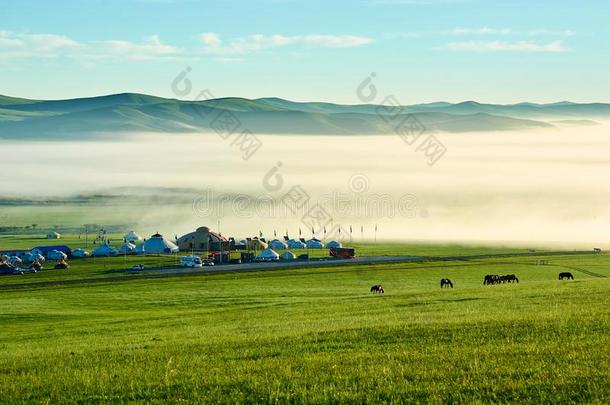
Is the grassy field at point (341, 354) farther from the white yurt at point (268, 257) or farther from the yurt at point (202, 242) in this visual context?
the yurt at point (202, 242)

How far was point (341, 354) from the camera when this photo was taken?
2750cm

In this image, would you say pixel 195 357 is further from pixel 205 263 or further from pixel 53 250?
pixel 53 250

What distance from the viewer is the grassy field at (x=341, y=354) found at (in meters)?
21.8

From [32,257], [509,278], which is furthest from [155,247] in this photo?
[509,278]

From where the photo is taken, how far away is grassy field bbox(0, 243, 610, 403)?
21.8 metres

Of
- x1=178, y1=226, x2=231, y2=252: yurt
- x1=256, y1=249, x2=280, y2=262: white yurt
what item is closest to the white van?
x1=256, y1=249, x2=280, y2=262: white yurt

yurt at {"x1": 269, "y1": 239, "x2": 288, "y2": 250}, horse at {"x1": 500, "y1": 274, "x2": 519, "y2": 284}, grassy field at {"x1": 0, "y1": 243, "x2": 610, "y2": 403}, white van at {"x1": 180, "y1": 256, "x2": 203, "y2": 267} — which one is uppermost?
yurt at {"x1": 269, "y1": 239, "x2": 288, "y2": 250}

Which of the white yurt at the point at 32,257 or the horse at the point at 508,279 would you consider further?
the white yurt at the point at 32,257

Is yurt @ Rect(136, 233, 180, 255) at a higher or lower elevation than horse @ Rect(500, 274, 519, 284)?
higher

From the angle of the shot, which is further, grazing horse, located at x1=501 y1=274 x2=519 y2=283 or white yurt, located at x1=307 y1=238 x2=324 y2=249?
white yurt, located at x1=307 y1=238 x2=324 y2=249

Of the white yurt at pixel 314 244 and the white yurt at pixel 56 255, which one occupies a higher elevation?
the white yurt at pixel 314 244

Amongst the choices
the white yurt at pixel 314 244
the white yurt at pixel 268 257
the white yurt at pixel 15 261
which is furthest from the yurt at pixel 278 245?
the white yurt at pixel 15 261

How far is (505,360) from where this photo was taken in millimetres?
24203

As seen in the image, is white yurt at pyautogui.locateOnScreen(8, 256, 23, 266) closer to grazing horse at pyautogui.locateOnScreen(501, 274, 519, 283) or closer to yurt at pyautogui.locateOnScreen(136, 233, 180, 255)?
yurt at pyautogui.locateOnScreen(136, 233, 180, 255)
